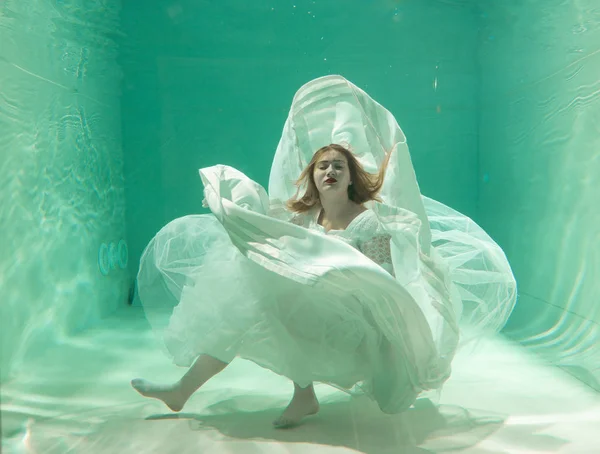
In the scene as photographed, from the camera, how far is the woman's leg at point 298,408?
2125 millimetres

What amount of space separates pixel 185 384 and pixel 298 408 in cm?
42

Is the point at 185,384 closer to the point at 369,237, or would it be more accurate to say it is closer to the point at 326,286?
the point at 326,286

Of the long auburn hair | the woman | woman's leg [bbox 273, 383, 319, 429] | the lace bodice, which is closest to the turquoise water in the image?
woman's leg [bbox 273, 383, 319, 429]

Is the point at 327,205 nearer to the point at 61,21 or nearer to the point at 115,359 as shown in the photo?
the point at 115,359

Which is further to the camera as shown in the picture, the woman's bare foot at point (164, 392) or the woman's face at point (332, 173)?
the woman's face at point (332, 173)

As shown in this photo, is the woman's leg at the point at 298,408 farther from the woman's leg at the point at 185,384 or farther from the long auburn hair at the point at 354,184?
the long auburn hair at the point at 354,184

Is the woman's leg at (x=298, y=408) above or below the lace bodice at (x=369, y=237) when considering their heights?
below

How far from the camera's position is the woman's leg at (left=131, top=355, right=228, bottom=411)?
6.97 ft

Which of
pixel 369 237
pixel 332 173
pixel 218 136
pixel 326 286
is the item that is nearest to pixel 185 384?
pixel 326 286

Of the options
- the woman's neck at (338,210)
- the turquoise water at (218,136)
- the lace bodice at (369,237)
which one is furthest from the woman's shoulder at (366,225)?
the turquoise water at (218,136)

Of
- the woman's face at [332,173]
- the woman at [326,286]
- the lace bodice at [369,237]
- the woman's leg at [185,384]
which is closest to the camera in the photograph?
the woman at [326,286]

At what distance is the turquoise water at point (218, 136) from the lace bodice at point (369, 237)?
64 centimetres

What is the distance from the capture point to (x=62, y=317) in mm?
3445

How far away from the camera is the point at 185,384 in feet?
7.08
